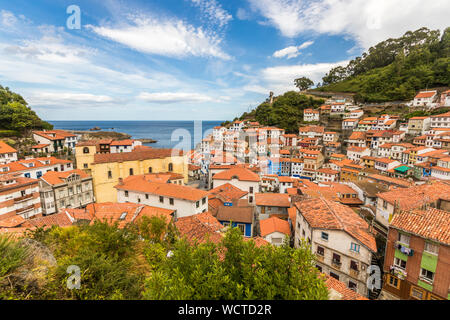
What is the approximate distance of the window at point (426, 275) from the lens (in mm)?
12148

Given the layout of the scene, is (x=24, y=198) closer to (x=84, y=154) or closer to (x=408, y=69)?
(x=84, y=154)

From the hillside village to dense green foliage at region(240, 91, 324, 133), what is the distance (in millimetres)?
15053

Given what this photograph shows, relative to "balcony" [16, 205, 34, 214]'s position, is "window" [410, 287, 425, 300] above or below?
below

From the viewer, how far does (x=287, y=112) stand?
3184 inches

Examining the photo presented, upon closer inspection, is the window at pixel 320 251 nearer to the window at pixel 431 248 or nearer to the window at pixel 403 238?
the window at pixel 403 238

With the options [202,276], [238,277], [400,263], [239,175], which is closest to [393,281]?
[400,263]

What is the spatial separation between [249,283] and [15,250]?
21.4 feet

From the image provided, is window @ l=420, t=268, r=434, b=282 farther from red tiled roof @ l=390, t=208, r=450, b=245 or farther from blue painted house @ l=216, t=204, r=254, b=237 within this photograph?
blue painted house @ l=216, t=204, r=254, b=237

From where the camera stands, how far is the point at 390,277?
13.8 meters

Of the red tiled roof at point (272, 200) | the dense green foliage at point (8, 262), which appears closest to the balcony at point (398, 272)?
the red tiled roof at point (272, 200)

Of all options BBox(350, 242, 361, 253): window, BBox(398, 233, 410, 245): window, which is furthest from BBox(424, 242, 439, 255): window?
BBox(350, 242, 361, 253): window

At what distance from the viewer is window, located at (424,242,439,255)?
11.8m

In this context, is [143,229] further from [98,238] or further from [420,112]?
[420,112]

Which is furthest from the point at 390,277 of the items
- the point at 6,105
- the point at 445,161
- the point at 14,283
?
the point at 6,105
